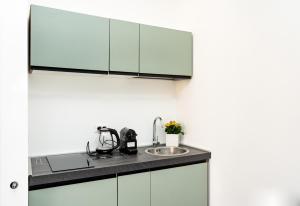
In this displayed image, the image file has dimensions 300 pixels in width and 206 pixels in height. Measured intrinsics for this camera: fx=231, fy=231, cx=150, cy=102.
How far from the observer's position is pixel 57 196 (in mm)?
1585

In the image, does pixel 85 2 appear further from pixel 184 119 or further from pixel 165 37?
pixel 184 119

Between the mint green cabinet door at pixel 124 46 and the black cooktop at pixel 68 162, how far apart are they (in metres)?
0.81

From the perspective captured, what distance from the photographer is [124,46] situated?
2068 mm

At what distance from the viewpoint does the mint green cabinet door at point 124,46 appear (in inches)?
79.4

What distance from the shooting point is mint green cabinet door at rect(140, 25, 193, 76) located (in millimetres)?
2178

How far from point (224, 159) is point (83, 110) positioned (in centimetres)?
138

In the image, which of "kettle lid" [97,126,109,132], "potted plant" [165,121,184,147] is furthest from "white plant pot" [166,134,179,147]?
"kettle lid" [97,126,109,132]

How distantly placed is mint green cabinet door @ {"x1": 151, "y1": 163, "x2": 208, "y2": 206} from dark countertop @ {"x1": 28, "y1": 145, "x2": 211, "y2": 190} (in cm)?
6

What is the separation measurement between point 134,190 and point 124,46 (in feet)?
4.05

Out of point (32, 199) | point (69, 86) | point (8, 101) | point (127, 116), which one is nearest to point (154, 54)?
point (127, 116)

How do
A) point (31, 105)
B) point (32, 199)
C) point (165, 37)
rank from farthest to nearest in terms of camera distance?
point (165, 37), point (31, 105), point (32, 199)

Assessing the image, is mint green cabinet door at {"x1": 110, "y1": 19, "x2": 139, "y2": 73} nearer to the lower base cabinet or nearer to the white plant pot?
the white plant pot

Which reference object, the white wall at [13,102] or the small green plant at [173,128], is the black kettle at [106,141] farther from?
the white wall at [13,102]

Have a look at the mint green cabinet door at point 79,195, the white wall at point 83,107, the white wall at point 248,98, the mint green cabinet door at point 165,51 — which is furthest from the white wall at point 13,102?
the white wall at point 248,98
